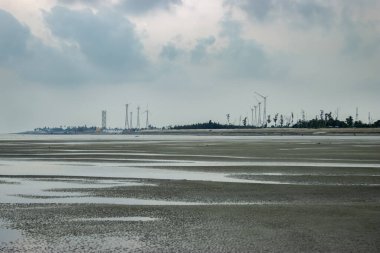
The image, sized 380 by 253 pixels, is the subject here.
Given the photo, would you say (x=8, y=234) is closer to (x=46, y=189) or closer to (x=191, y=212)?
(x=191, y=212)

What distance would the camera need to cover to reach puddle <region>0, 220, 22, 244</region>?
31.6 feet

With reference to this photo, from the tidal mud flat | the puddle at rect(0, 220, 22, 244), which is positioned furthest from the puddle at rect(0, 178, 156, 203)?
the puddle at rect(0, 220, 22, 244)

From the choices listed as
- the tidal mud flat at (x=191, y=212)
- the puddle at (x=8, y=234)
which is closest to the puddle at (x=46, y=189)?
the tidal mud flat at (x=191, y=212)

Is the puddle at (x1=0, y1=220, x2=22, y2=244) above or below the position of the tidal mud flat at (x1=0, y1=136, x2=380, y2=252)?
below

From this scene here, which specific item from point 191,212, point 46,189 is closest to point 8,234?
point 191,212

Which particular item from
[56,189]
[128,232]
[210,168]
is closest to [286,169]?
[210,168]

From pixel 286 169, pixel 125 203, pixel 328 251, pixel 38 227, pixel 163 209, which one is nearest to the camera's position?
pixel 328 251

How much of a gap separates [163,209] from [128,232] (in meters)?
3.02

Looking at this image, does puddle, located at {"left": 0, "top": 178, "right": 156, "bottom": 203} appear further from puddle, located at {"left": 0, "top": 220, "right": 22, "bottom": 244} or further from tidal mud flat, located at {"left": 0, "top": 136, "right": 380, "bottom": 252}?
puddle, located at {"left": 0, "top": 220, "right": 22, "bottom": 244}

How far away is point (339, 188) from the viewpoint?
17.5 m

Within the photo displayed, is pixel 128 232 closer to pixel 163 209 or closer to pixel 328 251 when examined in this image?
pixel 163 209

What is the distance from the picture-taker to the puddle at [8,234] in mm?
9633

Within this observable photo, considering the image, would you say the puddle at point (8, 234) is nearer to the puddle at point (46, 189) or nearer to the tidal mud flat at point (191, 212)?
the tidal mud flat at point (191, 212)

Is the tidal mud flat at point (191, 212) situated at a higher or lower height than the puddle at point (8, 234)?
higher
